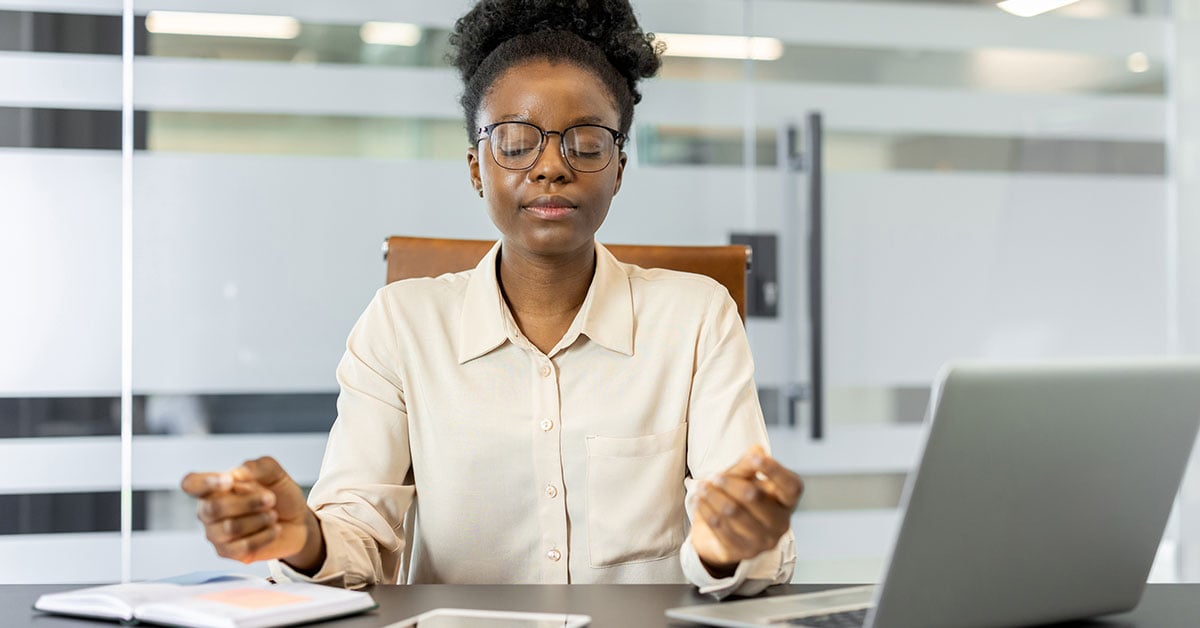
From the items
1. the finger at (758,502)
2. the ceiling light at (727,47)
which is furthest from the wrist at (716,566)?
the ceiling light at (727,47)

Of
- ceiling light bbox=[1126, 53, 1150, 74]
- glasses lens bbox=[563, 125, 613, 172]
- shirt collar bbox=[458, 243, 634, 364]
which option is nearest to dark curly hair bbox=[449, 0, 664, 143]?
glasses lens bbox=[563, 125, 613, 172]

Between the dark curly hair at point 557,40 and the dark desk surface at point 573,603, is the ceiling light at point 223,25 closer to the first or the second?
the dark curly hair at point 557,40

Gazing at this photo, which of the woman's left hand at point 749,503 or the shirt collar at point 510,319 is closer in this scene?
the woman's left hand at point 749,503

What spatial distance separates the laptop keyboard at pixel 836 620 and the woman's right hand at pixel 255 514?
1.52 feet

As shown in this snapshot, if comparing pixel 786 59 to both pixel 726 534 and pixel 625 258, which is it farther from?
pixel 726 534

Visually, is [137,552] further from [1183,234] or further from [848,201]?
[1183,234]

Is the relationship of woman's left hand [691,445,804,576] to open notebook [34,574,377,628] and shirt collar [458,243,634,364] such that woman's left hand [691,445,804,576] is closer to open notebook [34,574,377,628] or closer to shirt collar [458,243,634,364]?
open notebook [34,574,377,628]

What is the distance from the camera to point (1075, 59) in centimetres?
301

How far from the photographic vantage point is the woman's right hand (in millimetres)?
947

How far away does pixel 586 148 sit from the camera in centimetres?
Result: 138

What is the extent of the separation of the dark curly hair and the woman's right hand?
636 millimetres

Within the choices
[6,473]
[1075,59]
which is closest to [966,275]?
[1075,59]

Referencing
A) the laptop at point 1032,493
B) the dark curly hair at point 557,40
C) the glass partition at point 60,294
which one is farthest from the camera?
the glass partition at point 60,294

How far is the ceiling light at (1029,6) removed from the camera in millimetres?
2949
